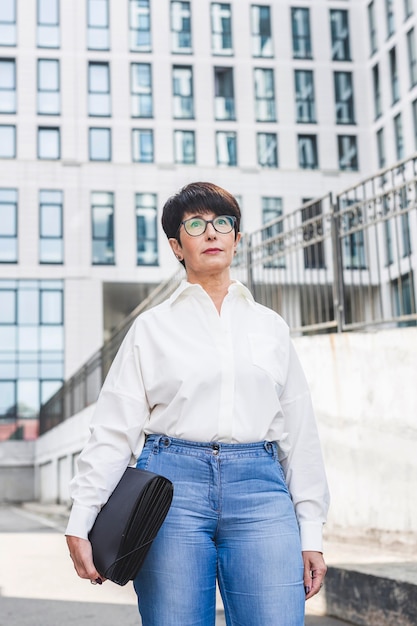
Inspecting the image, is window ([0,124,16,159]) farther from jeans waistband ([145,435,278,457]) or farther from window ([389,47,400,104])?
jeans waistband ([145,435,278,457])

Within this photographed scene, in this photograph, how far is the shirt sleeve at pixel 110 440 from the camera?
8.23 ft

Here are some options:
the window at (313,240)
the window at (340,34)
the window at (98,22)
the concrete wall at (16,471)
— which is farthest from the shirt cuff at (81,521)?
the window at (340,34)

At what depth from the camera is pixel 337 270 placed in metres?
8.36

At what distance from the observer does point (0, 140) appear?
38562mm

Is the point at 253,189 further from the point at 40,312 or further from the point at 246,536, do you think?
the point at 246,536

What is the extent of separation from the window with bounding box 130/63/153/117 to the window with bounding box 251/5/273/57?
4956 mm

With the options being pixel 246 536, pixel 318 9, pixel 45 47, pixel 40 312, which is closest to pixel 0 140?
pixel 45 47

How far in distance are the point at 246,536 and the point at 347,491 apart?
533 cm

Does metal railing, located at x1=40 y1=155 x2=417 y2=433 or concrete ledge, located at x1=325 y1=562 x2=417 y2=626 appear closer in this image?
concrete ledge, located at x1=325 y1=562 x2=417 y2=626

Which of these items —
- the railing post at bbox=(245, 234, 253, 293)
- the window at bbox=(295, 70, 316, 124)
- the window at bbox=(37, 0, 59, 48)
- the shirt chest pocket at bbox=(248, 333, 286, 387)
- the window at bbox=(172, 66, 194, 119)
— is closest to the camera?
the shirt chest pocket at bbox=(248, 333, 286, 387)

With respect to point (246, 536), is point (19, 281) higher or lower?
higher

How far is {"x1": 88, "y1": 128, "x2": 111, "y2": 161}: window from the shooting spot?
39.0 m

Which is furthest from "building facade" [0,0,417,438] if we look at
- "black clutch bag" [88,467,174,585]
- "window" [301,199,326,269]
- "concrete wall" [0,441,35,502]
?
Answer: "black clutch bag" [88,467,174,585]

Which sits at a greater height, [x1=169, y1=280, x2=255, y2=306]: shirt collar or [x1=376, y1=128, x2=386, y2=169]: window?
[x1=376, y1=128, x2=386, y2=169]: window
